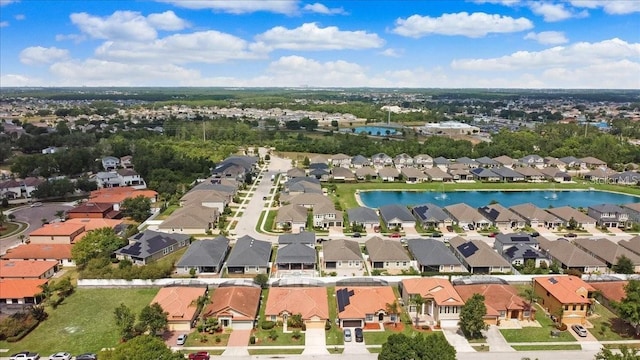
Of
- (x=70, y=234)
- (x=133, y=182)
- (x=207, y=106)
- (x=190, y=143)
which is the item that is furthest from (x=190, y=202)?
(x=207, y=106)

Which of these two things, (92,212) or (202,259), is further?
(92,212)

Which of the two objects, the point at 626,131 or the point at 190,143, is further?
the point at 626,131

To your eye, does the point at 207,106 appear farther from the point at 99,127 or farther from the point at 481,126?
the point at 481,126

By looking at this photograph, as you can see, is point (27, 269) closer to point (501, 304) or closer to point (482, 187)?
point (501, 304)

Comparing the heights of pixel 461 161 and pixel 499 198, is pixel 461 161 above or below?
above

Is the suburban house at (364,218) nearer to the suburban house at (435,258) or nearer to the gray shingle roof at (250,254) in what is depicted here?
the suburban house at (435,258)

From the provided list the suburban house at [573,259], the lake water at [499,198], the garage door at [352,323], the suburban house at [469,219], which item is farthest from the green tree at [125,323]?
the lake water at [499,198]

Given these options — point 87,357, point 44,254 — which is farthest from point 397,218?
point 44,254
